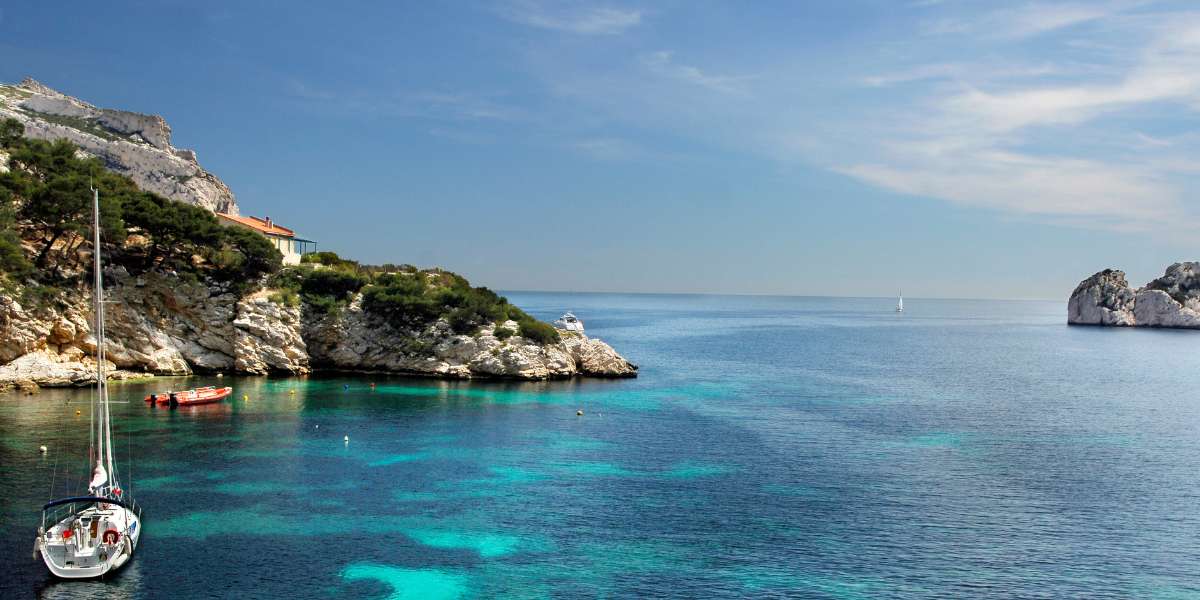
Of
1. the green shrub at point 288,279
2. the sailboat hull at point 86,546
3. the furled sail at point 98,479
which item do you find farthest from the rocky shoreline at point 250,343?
the sailboat hull at point 86,546

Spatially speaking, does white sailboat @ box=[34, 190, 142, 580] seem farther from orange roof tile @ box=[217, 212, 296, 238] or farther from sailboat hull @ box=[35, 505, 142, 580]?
orange roof tile @ box=[217, 212, 296, 238]

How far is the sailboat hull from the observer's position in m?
29.4

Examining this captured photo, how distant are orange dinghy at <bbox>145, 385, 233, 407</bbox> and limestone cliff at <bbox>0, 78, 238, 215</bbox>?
6223 centimetres

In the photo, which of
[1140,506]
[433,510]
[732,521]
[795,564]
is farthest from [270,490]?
[1140,506]

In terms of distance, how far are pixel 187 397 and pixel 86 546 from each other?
129ft

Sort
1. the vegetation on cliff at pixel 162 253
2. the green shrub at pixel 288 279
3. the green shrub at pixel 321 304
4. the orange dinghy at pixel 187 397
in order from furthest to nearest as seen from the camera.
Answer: the green shrub at pixel 288 279 < the green shrub at pixel 321 304 < the vegetation on cliff at pixel 162 253 < the orange dinghy at pixel 187 397

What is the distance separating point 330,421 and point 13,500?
1010 inches

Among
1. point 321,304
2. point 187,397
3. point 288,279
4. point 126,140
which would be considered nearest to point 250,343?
point 321,304

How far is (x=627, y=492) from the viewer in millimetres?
43188

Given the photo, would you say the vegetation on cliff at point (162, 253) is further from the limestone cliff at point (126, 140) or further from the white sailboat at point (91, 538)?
the white sailboat at point (91, 538)

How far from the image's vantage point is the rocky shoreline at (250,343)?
7381cm

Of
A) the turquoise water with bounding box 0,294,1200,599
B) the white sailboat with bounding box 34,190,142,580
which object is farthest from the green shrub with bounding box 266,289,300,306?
the white sailboat with bounding box 34,190,142,580

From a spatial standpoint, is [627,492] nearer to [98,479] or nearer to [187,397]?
[98,479]

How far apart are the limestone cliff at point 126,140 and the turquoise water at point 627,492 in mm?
54991
